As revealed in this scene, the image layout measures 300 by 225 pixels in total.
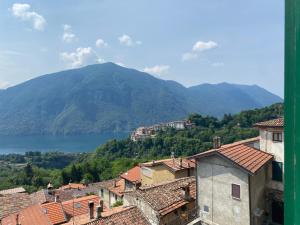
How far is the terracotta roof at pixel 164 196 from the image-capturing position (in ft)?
57.9

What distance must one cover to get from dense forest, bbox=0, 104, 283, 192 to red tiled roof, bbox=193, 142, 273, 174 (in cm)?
3647

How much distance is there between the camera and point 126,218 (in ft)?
55.8

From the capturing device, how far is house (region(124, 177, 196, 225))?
1733 centimetres

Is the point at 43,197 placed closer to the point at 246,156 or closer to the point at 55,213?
the point at 55,213

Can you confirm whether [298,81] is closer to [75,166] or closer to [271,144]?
[271,144]

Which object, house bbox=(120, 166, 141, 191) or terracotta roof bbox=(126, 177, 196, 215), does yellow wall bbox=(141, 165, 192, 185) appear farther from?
terracotta roof bbox=(126, 177, 196, 215)

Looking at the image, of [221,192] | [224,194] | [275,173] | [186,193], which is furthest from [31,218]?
[275,173]

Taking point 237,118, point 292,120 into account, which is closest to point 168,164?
point 292,120

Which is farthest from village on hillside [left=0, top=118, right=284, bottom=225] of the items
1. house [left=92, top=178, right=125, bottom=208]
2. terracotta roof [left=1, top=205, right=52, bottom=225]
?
house [left=92, top=178, right=125, bottom=208]

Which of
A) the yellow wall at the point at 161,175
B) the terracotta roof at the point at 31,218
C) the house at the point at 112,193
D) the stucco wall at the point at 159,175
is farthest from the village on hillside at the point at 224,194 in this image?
the house at the point at 112,193

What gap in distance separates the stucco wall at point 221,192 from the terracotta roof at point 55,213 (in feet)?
32.1

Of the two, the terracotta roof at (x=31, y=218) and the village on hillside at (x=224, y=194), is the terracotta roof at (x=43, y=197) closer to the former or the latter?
the terracotta roof at (x=31, y=218)

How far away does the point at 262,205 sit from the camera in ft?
53.2

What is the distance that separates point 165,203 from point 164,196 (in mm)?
→ 803
